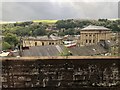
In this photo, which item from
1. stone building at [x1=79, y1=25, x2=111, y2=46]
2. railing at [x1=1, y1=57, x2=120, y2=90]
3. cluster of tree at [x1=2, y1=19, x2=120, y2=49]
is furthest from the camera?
cluster of tree at [x1=2, y1=19, x2=120, y2=49]

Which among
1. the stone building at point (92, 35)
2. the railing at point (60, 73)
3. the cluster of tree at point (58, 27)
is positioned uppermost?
the railing at point (60, 73)

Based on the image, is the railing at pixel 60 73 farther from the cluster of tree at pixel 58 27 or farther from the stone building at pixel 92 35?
the cluster of tree at pixel 58 27

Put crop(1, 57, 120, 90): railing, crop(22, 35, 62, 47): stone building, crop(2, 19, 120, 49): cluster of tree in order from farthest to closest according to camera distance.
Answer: crop(2, 19, 120, 49): cluster of tree, crop(22, 35, 62, 47): stone building, crop(1, 57, 120, 90): railing

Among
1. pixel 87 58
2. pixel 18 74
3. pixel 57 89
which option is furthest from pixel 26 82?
pixel 87 58

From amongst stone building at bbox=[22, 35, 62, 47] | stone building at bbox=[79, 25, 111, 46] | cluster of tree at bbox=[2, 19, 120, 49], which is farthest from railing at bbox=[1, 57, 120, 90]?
cluster of tree at bbox=[2, 19, 120, 49]

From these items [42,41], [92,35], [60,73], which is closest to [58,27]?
[92,35]

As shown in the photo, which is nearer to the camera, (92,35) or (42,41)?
(42,41)

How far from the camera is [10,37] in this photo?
26.7 metres

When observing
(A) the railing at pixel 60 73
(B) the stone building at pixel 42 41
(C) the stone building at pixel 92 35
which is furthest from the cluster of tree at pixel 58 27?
(A) the railing at pixel 60 73

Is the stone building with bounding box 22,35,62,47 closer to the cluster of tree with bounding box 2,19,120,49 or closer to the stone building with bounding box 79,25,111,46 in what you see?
the stone building with bounding box 79,25,111,46

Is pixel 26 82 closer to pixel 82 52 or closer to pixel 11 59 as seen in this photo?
pixel 11 59

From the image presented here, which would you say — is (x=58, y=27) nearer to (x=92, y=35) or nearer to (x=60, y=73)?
(x=92, y=35)

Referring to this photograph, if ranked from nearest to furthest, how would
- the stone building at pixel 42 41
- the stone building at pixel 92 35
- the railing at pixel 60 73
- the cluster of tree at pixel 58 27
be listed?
1. the railing at pixel 60 73
2. the stone building at pixel 42 41
3. the stone building at pixel 92 35
4. the cluster of tree at pixel 58 27

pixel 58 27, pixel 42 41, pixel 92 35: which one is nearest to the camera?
pixel 42 41
